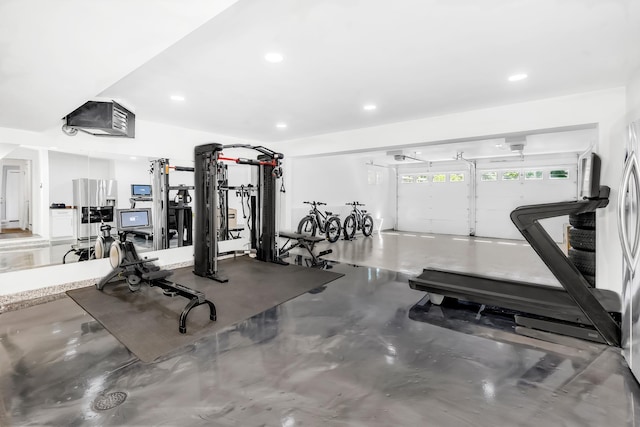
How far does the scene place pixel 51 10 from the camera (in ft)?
4.67

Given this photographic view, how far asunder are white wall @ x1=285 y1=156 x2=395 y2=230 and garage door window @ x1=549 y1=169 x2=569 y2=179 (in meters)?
4.93

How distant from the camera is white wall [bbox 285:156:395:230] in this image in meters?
8.24

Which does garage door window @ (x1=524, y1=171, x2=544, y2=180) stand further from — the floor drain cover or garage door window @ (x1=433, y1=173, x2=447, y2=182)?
the floor drain cover

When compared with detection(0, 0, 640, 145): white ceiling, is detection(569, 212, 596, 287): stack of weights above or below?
below

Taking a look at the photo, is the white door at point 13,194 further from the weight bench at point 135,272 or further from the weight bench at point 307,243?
the weight bench at point 307,243

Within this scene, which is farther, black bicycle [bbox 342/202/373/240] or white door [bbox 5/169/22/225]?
black bicycle [bbox 342/202/373/240]

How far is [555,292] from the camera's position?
330 cm

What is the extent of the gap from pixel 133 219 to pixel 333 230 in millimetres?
4697

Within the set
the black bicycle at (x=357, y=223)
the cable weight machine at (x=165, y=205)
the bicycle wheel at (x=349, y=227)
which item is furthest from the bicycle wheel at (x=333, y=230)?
the cable weight machine at (x=165, y=205)

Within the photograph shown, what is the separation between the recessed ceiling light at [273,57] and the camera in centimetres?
266

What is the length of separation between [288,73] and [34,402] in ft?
10.8

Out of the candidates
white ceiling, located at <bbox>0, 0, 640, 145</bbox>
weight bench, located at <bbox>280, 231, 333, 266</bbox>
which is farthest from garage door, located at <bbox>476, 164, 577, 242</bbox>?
weight bench, located at <bbox>280, 231, 333, 266</bbox>

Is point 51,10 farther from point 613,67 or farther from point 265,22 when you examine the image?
point 613,67

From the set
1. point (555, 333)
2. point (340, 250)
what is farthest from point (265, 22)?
point (340, 250)
